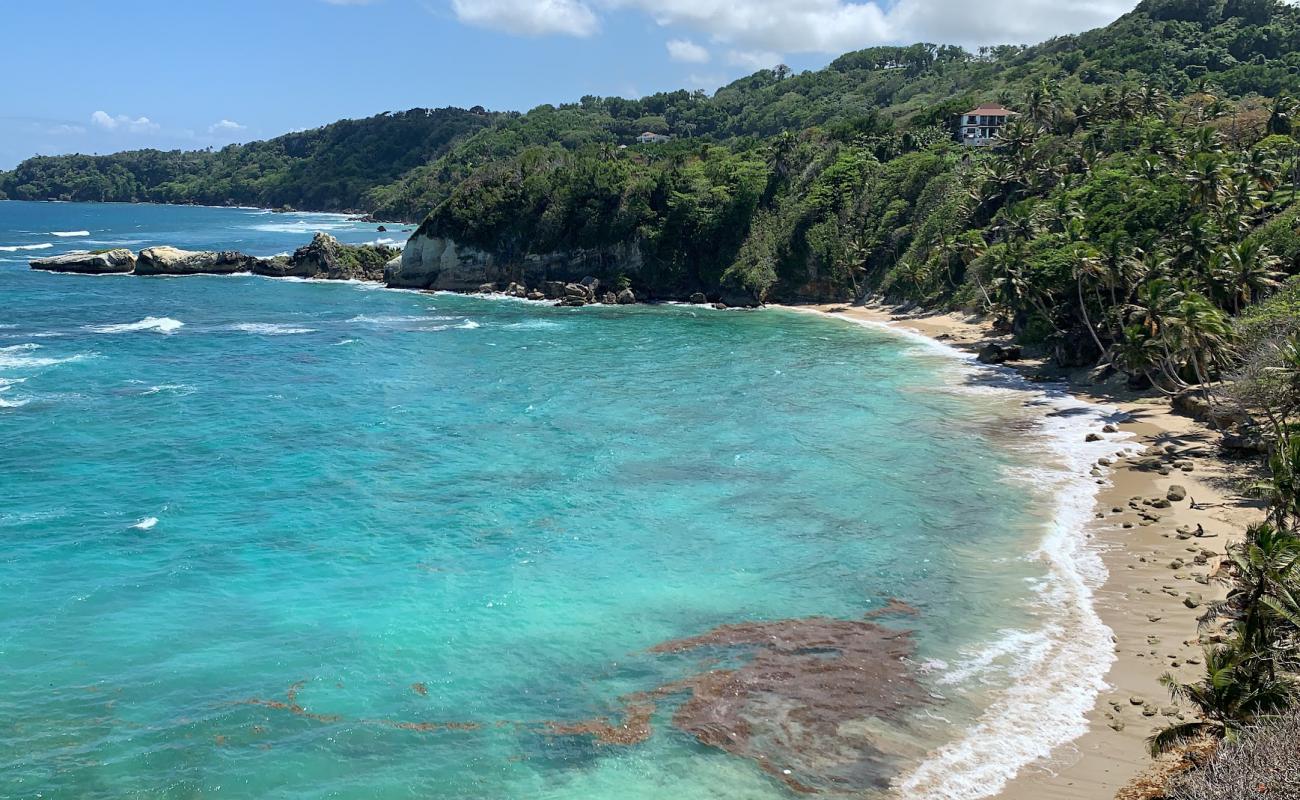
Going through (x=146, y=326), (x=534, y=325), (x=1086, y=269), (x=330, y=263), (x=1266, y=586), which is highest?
(x=1086, y=269)

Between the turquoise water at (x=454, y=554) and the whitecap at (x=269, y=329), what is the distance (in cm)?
1166

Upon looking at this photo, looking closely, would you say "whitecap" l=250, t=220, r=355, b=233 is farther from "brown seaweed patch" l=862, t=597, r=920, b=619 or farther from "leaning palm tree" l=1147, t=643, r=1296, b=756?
"leaning palm tree" l=1147, t=643, r=1296, b=756

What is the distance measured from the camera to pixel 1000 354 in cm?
5934

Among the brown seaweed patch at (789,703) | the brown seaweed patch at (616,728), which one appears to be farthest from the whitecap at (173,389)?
the brown seaweed patch at (616,728)

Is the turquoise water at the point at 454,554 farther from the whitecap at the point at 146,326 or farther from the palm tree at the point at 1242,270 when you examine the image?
the palm tree at the point at 1242,270

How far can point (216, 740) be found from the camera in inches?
807

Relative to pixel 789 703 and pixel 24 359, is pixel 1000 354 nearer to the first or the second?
pixel 789 703

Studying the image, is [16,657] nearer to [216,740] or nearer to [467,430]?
[216,740]

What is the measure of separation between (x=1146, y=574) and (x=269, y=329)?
65592 mm

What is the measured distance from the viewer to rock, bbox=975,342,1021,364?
194 feet

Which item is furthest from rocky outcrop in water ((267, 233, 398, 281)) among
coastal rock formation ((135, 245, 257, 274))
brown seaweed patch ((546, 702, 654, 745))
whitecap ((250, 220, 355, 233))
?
brown seaweed patch ((546, 702, 654, 745))

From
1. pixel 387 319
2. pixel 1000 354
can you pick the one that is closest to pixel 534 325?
pixel 387 319

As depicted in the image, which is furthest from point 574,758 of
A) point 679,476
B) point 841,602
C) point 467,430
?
point 467,430

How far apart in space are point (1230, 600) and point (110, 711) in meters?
27.4
